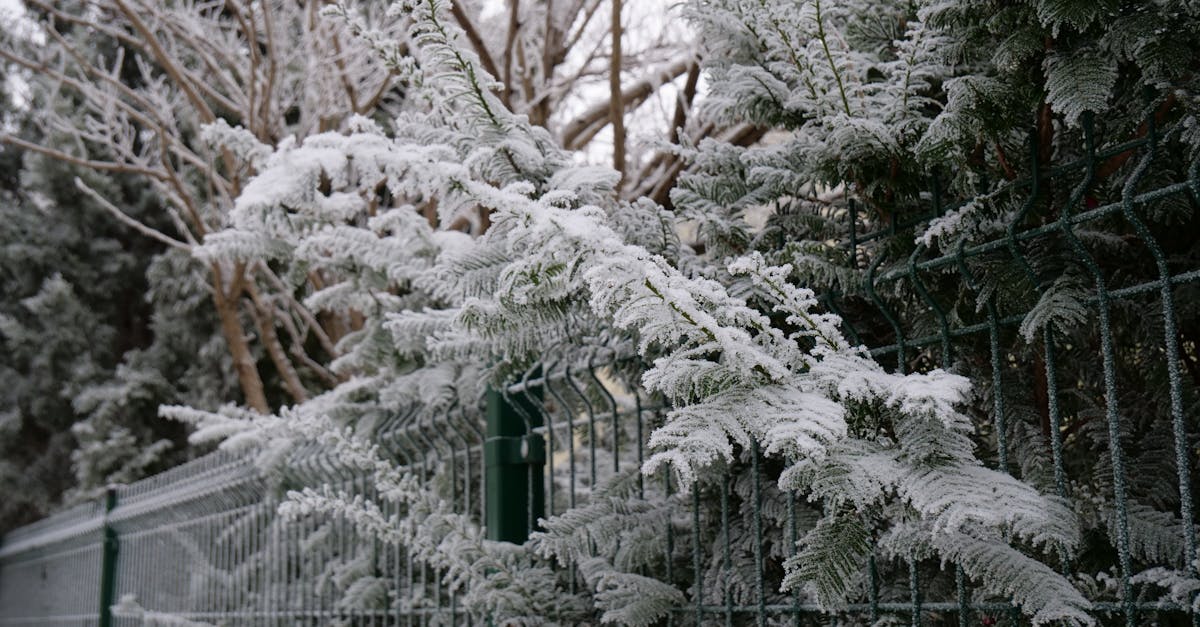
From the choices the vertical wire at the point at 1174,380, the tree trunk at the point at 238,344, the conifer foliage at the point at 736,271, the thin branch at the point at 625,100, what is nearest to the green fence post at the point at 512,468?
the conifer foliage at the point at 736,271

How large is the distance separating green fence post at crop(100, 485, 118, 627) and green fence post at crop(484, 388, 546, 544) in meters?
4.89

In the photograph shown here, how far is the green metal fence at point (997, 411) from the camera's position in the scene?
1922 millimetres

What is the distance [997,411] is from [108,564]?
270 inches

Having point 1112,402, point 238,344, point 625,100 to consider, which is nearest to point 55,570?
point 238,344

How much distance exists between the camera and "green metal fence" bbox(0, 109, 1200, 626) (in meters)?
1.92

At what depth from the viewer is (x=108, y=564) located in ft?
23.8

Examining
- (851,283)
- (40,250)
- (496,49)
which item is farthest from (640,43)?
(40,250)

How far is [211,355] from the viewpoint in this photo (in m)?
11.4

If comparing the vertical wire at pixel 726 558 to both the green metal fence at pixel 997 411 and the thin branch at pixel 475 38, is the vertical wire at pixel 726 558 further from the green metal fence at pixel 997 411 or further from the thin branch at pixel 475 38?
the thin branch at pixel 475 38

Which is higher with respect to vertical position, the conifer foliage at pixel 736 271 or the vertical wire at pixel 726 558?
the conifer foliage at pixel 736 271

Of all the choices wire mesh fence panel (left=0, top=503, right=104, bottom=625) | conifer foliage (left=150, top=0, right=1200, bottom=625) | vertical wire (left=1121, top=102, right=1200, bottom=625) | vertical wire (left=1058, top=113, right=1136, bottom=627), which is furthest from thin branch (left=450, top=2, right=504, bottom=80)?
wire mesh fence panel (left=0, top=503, right=104, bottom=625)

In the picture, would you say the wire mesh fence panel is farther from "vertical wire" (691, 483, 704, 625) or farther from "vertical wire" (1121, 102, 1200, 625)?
"vertical wire" (1121, 102, 1200, 625)

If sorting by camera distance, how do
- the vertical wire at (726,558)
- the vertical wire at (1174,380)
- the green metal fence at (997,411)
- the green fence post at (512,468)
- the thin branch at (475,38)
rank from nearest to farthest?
the vertical wire at (1174,380)
the green metal fence at (997,411)
the vertical wire at (726,558)
the green fence post at (512,468)
the thin branch at (475,38)

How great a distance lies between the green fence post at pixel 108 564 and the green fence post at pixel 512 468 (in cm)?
489
